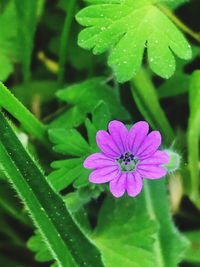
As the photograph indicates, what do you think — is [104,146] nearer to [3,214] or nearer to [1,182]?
[1,182]

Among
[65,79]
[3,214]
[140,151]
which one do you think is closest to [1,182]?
[3,214]

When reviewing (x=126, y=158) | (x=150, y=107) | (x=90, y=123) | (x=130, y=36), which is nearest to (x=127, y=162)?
(x=126, y=158)

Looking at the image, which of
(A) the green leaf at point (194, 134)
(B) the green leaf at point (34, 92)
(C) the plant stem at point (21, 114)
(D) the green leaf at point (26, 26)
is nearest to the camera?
(C) the plant stem at point (21, 114)

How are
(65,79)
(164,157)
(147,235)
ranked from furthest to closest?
(65,79), (147,235), (164,157)

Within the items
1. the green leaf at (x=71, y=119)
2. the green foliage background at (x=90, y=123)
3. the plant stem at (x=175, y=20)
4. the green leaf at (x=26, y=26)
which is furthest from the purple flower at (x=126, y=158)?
the green leaf at (x=26, y=26)

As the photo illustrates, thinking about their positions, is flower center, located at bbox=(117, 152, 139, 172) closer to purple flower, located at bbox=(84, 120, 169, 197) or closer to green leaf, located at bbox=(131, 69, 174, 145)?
purple flower, located at bbox=(84, 120, 169, 197)

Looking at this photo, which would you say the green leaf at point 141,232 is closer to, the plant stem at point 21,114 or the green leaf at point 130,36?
the plant stem at point 21,114

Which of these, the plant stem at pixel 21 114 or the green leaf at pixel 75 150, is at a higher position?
the plant stem at pixel 21 114
